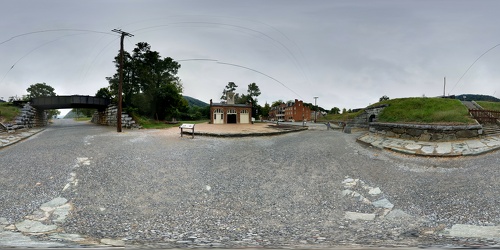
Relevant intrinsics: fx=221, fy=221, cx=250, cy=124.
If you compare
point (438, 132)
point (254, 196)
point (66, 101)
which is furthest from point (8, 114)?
point (438, 132)

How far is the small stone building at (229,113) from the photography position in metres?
40.0

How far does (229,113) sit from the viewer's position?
4109 cm

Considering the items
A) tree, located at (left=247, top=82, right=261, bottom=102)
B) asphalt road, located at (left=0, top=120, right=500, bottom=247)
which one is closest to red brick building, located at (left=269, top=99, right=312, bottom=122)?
tree, located at (left=247, top=82, right=261, bottom=102)

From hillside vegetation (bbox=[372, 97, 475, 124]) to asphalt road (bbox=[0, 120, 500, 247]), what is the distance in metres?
5.84

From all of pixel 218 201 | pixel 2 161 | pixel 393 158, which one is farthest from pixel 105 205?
pixel 393 158

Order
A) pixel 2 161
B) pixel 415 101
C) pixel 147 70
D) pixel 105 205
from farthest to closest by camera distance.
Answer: pixel 147 70, pixel 415 101, pixel 2 161, pixel 105 205

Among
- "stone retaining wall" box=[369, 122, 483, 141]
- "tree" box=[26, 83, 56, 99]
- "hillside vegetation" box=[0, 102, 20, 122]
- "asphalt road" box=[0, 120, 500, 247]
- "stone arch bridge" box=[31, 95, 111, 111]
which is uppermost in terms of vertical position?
"tree" box=[26, 83, 56, 99]

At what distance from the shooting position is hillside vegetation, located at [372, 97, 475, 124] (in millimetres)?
16188

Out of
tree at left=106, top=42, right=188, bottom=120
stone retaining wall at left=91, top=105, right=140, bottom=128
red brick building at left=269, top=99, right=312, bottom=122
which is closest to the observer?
stone retaining wall at left=91, top=105, right=140, bottom=128

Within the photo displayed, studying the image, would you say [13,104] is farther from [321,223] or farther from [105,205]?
[321,223]

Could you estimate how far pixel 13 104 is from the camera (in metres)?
27.4

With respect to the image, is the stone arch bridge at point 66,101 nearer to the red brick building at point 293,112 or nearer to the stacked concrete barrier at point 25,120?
the stacked concrete barrier at point 25,120

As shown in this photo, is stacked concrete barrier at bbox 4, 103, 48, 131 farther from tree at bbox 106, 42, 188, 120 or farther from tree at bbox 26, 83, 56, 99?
tree at bbox 26, 83, 56, 99

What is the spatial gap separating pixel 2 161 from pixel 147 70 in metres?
29.5
